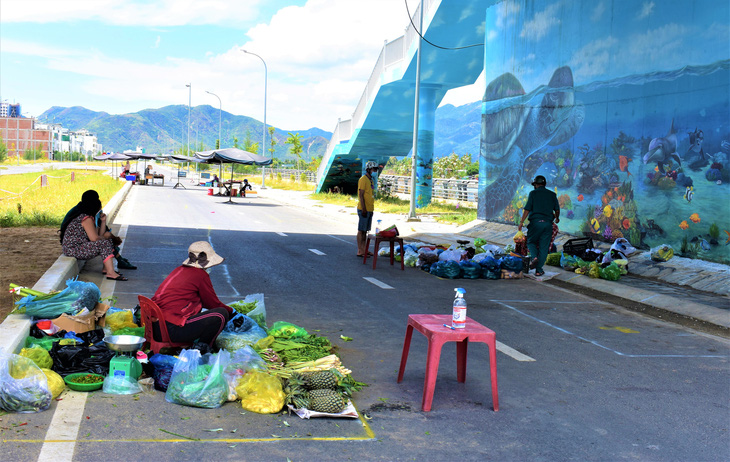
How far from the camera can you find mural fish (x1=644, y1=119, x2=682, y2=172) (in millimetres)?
14336

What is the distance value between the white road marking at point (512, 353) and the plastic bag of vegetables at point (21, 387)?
450 cm

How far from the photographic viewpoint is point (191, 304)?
6199 mm

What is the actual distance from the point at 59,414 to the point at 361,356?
Result: 2.98 metres

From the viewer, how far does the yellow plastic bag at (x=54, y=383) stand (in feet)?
17.5

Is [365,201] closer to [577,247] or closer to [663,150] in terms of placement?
[577,247]

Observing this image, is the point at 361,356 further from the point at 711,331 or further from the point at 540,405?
the point at 711,331

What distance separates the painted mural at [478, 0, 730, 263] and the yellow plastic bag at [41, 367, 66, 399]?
39.2ft

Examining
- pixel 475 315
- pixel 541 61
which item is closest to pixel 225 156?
pixel 541 61

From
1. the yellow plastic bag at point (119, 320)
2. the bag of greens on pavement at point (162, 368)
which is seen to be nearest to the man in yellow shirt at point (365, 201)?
the yellow plastic bag at point (119, 320)

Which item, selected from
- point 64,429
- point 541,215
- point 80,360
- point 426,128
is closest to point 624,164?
point 541,215

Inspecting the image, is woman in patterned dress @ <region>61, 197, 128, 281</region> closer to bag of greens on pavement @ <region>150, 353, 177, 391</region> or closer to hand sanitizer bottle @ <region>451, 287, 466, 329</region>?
bag of greens on pavement @ <region>150, 353, 177, 391</region>

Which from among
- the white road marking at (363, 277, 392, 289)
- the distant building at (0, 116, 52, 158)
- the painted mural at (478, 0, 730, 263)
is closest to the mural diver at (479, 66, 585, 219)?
the painted mural at (478, 0, 730, 263)

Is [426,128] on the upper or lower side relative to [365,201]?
upper

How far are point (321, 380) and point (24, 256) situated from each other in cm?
885
